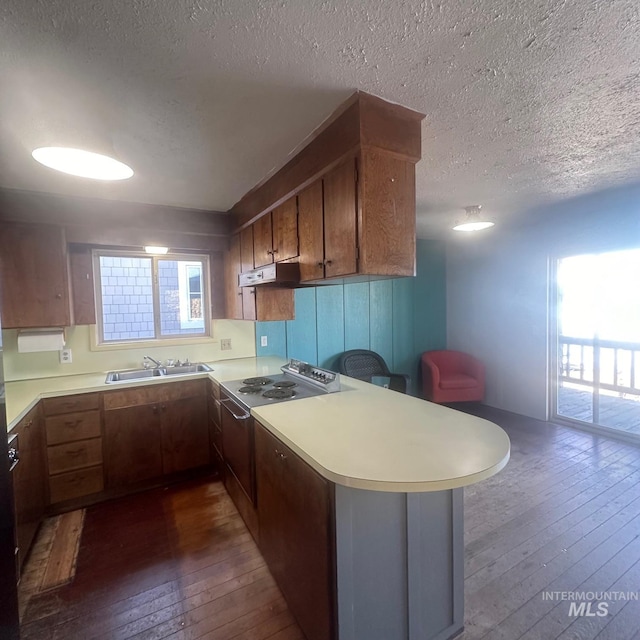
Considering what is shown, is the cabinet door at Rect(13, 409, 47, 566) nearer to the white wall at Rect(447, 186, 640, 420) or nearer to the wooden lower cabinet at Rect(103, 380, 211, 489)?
the wooden lower cabinet at Rect(103, 380, 211, 489)

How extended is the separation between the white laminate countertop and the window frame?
880 mm

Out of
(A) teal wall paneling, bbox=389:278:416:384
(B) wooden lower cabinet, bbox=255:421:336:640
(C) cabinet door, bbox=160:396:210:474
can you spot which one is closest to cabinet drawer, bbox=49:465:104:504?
(C) cabinet door, bbox=160:396:210:474

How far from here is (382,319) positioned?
14.7 ft

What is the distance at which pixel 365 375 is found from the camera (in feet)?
13.6

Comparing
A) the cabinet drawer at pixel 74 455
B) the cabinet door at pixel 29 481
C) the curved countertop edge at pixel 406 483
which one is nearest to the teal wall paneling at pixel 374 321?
the cabinet drawer at pixel 74 455

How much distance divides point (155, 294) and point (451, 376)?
3.81 metres

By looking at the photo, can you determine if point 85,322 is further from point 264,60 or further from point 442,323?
point 442,323

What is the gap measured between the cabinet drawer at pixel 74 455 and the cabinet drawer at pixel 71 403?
248 mm

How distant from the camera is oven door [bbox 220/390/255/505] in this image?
6.46ft

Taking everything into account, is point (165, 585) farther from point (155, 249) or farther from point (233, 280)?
point (155, 249)

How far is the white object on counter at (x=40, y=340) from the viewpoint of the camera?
256 centimetres

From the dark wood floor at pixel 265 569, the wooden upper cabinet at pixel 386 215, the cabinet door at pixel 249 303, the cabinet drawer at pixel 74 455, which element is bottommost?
the dark wood floor at pixel 265 569

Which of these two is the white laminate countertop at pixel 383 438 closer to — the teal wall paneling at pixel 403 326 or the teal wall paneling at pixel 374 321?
the teal wall paneling at pixel 374 321

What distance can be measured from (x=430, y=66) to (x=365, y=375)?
3314 mm
